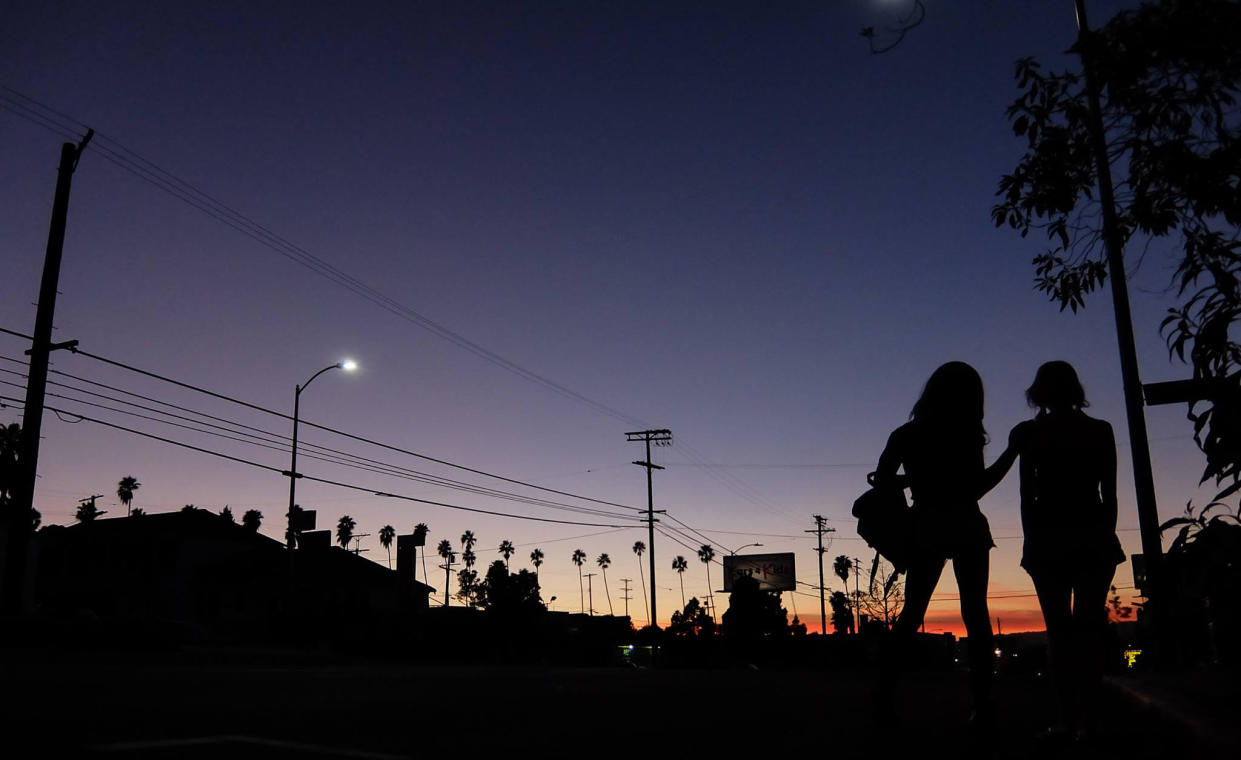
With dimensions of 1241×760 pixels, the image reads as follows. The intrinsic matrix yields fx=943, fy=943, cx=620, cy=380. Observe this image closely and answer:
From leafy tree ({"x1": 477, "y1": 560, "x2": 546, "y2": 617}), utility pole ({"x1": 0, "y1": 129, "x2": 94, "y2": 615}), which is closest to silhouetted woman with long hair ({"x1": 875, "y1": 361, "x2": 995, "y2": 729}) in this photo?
utility pole ({"x1": 0, "y1": 129, "x2": 94, "y2": 615})

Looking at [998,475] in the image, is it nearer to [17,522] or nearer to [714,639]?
[17,522]

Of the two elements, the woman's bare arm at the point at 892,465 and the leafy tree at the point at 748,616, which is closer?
the woman's bare arm at the point at 892,465

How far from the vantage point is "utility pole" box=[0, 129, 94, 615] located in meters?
20.6

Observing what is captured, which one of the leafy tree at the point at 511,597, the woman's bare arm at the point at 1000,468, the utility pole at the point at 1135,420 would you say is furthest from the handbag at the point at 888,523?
the leafy tree at the point at 511,597

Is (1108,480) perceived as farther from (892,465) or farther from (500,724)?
(500,724)

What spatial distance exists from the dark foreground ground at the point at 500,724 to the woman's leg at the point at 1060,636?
0.22m

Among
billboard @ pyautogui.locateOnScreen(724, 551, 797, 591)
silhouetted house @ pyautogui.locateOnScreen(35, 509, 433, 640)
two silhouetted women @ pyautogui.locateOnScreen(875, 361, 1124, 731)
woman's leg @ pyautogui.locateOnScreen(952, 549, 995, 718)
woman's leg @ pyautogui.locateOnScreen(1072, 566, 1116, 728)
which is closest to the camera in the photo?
woman's leg @ pyautogui.locateOnScreen(1072, 566, 1116, 728)

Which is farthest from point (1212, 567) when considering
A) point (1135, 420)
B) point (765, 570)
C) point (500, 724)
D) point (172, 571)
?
point (765, 570)

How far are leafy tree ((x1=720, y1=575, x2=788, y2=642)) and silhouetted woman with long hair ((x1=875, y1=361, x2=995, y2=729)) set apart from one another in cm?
7177

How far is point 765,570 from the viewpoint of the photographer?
105m

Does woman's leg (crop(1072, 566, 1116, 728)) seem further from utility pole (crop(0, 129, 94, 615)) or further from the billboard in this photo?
the billboard

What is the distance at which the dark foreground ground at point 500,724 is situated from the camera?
146 inches

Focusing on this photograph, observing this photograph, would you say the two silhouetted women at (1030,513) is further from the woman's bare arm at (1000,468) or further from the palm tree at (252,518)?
the palm tree at (252,518)

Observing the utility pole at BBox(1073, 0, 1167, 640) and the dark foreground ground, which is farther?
the utility pole at BBox(1073, 0, 1167, 640)
